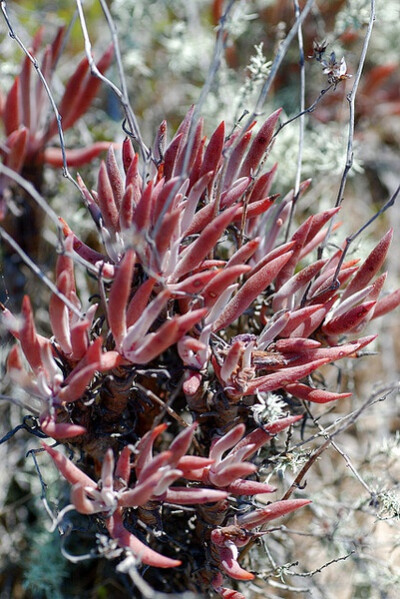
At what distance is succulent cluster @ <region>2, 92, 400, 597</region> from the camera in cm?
108

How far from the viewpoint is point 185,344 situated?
1117 millimetres

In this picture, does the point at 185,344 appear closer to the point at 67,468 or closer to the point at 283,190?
the point at 67,468

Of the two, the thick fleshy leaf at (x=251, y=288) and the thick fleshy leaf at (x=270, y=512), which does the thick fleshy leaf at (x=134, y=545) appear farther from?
the thick fleshy leaf at (x=251, y=288)

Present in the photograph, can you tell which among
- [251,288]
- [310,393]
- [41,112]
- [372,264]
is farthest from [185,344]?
[41,112]

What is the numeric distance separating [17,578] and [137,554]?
3.08 ft

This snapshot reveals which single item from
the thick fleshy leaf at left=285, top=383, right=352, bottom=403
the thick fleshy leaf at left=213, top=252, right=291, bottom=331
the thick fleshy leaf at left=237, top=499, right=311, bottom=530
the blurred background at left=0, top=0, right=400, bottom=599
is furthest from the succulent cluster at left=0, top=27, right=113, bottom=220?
the thick fleshy leaf at left=237, top=499, right=311, bottom=530

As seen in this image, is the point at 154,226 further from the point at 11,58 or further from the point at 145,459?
the point at 11,58

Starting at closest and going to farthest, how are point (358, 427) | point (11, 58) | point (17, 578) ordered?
point (17, 578), point (358, 427), point (11, 58)

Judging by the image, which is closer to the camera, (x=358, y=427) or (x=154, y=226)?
(x=154, y=226)

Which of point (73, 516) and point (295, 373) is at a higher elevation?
point (295, 373)

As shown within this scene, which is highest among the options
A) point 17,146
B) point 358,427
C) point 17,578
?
point 17,146

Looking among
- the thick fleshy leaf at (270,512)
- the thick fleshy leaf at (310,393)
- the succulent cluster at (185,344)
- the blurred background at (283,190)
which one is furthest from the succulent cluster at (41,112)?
the thick fleshy leaf at (270,512)

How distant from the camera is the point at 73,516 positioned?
66.8 inches

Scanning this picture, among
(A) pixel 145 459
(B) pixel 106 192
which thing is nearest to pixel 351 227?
(B) pixel 106 192
